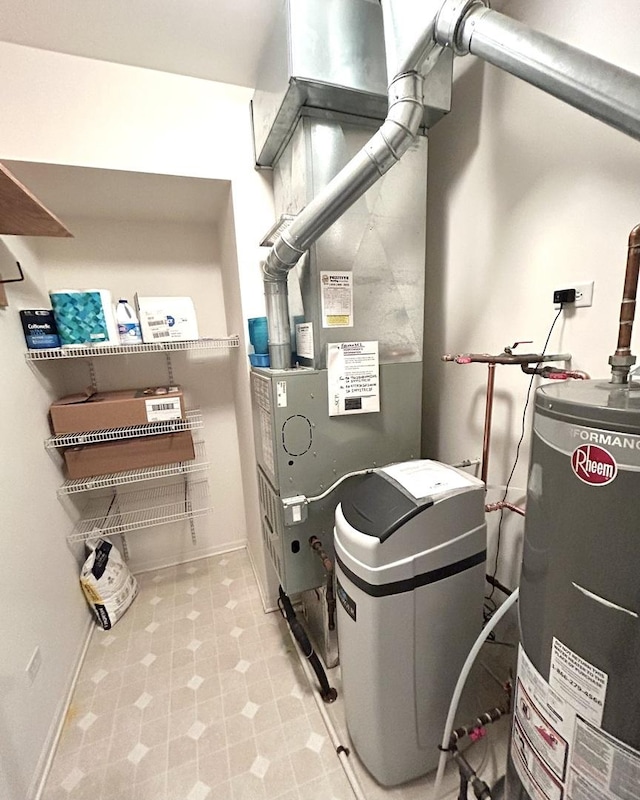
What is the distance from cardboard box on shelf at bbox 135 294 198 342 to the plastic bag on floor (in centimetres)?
127

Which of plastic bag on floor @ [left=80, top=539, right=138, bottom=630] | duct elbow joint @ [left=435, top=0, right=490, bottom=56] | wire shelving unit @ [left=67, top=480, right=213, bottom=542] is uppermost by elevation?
duct elbow joint @ [left=435, top=0, right=490, bottom=56]

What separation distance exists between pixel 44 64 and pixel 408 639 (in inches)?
96.3

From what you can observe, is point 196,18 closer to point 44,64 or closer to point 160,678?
point 44,64

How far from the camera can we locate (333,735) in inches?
49.9

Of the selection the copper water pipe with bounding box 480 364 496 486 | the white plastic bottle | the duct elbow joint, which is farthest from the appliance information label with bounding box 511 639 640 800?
the white plastic bottle

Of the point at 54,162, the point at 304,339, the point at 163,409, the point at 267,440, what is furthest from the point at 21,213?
the point at 267,440

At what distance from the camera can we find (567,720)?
601 millimetres

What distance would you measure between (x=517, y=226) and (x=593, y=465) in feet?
3.38

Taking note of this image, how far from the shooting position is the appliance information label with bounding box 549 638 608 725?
55 centimetres

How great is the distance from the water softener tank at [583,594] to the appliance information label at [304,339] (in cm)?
87

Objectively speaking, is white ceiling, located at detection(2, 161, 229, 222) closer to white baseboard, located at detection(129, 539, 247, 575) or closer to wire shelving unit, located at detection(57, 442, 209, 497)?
wire shelving unit, located at detection(57, 442, 209, 497)

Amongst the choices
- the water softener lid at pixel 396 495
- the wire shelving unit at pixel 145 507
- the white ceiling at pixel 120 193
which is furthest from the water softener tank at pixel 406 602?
the white ceiling at pixel 120 193

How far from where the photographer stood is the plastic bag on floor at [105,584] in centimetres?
182

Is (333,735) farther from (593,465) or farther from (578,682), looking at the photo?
(593,465)
